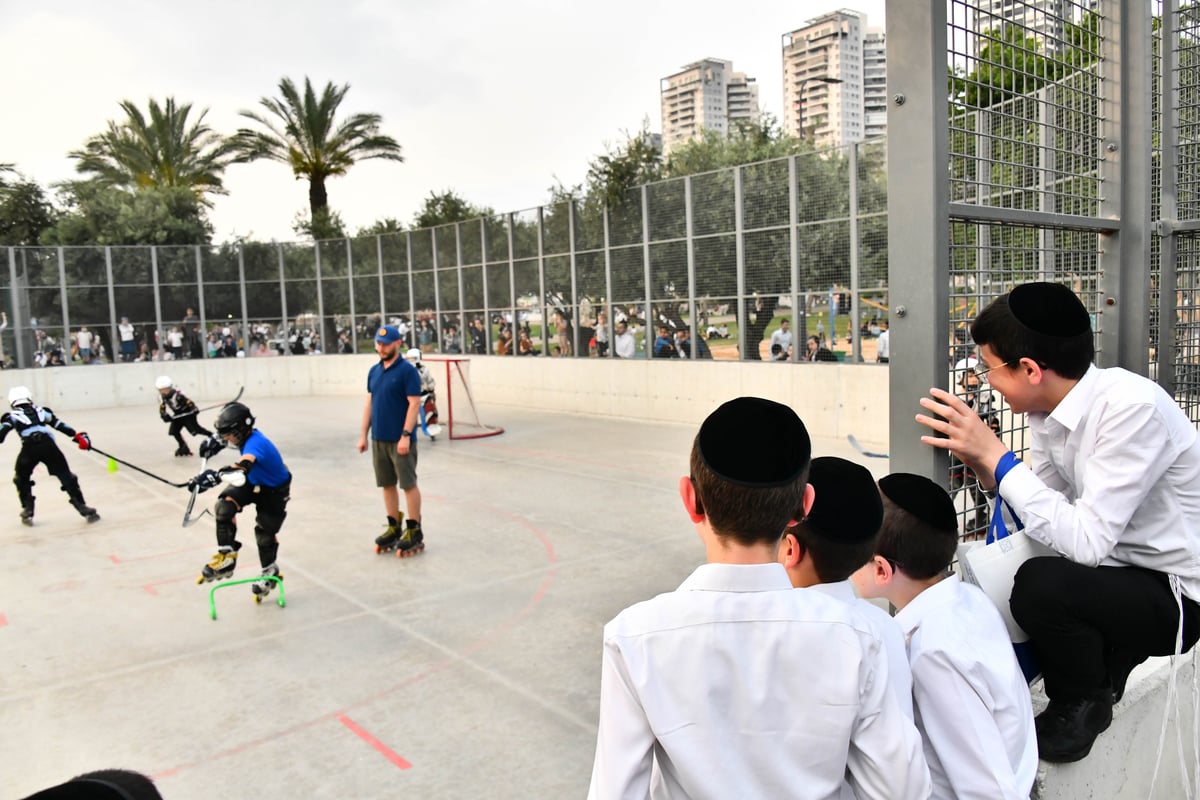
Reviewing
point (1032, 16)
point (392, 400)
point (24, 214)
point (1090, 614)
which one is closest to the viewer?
point (1090, 614)

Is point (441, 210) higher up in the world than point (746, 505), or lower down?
higher up

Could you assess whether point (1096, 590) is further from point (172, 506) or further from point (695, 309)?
point (695, 309)

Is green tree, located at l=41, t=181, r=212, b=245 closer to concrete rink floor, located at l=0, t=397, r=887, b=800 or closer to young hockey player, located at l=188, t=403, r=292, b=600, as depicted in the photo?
concrete rink floor, located at l=0, t=397, r=887, b=800

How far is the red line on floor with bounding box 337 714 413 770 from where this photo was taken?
411 centimetres

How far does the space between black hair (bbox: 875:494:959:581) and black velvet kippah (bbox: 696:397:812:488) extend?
64 centimetres

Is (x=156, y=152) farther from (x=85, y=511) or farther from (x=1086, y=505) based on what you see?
(x=1086, y=505)

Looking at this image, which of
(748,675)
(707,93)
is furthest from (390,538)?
(707,93)

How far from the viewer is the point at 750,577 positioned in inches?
60.7

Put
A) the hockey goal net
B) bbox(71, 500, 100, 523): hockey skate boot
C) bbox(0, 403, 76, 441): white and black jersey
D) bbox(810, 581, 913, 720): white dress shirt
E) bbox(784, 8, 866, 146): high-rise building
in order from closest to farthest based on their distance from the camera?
bbox(810, 581, 913, 720): white dress shirt → bbox(0, 403, 76, 441): white and black jersey → bbox(71, 500, 100, 523): hockey skate boot → the hockey goal net → bbox(784, 8, 866, 146): high-rise building

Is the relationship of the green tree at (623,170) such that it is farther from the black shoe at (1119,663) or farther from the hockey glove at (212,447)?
the black shoe at (1119,663)

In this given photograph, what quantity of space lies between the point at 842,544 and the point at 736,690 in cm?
48

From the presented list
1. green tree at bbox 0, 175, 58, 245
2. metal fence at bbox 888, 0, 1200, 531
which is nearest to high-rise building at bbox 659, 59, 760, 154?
green tree at bbox 0, 175, 58, 245

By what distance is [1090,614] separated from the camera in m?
2.19

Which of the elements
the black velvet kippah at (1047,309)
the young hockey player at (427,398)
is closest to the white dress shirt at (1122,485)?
the black velvet kippah at (1047,309)
